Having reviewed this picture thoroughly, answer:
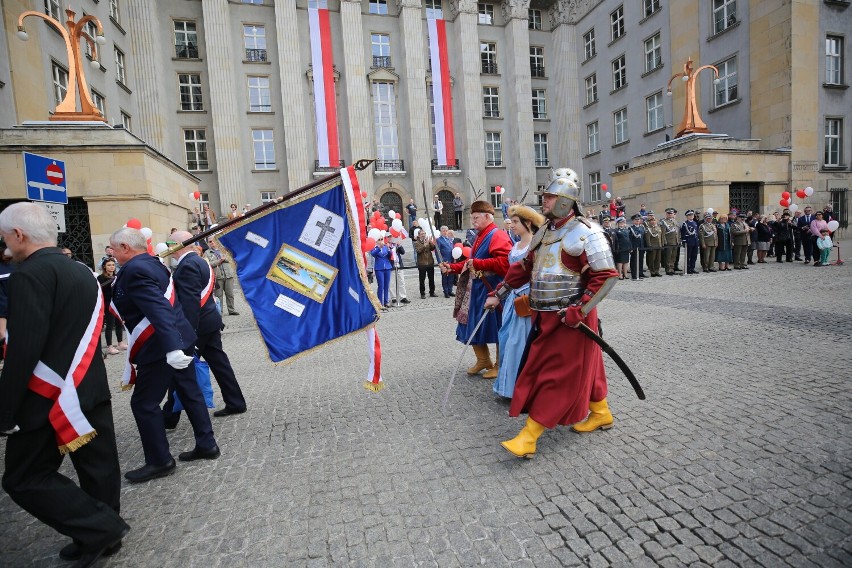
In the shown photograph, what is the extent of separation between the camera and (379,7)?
100 feet

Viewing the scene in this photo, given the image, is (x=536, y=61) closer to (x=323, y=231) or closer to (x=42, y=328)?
(x=323, y=231)

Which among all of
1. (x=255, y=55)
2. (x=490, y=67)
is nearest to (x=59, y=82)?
(x=255, y=55)

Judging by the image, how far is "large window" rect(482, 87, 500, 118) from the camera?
109 ft

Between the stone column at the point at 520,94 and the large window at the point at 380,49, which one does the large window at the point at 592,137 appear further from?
the large window at the point at 380,49

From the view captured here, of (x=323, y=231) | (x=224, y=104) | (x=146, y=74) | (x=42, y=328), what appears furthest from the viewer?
(x=224, y=104)

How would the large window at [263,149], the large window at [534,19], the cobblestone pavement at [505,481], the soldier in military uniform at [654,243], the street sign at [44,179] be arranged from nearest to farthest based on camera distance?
the cobblestone pavement at [505,481] → the street sign at [44,179] → the soldier in military uniform at [654,243] → the large window at [263,149] → the large window at [534,19]

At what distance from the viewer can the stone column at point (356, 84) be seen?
28562mm

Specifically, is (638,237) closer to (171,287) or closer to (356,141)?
(171,287)

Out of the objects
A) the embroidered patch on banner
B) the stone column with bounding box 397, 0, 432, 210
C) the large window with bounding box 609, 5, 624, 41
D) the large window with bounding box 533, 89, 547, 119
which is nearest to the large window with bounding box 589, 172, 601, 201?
the large window with bounding box 533, 89, 547, 119

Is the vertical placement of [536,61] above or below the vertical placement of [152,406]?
above

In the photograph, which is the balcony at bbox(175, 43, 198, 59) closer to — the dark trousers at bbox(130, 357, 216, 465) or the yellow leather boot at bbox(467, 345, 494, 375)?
the yellow leather boot at bbox(467, 345, 494, 375)

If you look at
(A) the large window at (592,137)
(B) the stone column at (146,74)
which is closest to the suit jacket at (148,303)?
(B) the stone column at (146,74)

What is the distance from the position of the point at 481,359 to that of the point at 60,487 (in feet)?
13.5

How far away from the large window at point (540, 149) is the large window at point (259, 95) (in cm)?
1946
